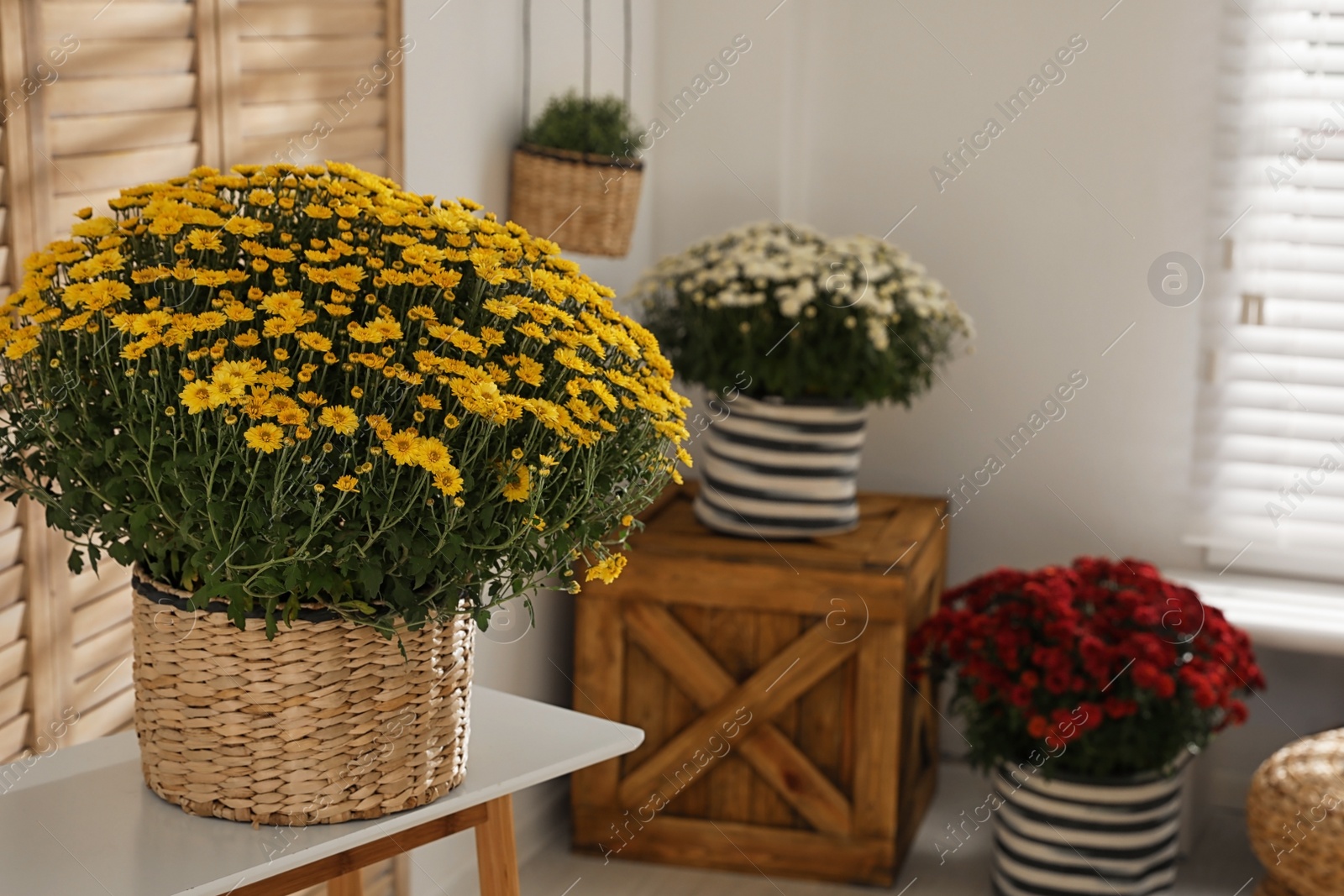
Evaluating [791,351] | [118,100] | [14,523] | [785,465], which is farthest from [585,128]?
[14,523]

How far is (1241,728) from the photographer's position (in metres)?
2.91

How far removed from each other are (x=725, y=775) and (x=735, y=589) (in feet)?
1.22

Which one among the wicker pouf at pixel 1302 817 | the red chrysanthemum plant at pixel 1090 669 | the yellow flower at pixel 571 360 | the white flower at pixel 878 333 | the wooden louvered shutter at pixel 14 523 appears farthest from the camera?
the white flower at pixel 878 333

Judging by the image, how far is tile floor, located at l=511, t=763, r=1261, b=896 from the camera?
8.32ft

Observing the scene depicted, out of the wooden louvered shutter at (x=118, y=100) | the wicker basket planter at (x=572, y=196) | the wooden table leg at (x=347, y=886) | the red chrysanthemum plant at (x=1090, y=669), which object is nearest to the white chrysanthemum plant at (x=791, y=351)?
the wicker basket planter at (x=572, y=196)

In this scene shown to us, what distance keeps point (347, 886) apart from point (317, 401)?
0.73 m

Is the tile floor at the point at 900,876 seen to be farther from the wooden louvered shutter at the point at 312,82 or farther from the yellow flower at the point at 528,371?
the yellow flower at the point at 528,371

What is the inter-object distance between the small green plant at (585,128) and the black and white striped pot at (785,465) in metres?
0.54

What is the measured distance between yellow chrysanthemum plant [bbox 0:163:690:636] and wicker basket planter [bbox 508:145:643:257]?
1266 millimetres

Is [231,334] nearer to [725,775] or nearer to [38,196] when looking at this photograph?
[38,196]

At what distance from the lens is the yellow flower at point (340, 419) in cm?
90

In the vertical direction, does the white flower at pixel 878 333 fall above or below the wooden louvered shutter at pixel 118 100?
below

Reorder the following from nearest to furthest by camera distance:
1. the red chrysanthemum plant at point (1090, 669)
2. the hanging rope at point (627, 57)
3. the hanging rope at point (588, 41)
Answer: the red chrysanthemum plant at point (1090, 669)
the hanging rope at point (588, 41)
the hanging rope at point (627, 57)

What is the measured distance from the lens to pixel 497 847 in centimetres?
123
